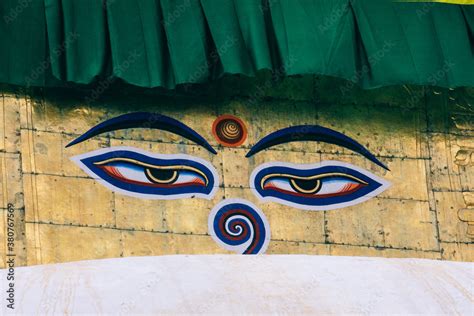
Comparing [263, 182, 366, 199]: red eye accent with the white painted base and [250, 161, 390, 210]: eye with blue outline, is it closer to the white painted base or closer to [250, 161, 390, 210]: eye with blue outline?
[250, 161, 390, 210]: eye with blue outline

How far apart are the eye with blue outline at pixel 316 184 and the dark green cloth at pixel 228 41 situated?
1.15 m

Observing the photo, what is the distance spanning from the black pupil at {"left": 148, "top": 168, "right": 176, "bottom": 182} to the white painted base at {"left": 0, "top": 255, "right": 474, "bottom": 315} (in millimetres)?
911

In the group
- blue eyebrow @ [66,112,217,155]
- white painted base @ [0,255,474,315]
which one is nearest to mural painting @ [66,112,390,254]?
blue eyebrow @ [66,112,217,155]

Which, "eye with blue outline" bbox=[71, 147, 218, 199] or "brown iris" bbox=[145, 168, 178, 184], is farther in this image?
"brown iris" bbox=[145, 168, 178, 184]

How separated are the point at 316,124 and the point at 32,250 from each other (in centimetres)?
371

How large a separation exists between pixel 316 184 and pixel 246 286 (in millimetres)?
1511

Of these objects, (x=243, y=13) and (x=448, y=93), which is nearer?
(x=243, y=13)

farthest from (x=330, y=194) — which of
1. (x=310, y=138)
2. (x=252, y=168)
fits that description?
(x=252, y=168)

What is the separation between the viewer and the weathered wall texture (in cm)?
1698

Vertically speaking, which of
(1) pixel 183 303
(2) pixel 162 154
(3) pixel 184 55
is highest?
(3) pixel 184 55

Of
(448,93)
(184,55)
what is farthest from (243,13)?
(448,93)

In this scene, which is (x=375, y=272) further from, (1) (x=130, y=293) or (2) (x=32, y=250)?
(2) (x=32, y=250)

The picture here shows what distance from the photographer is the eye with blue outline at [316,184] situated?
17781 millimetres

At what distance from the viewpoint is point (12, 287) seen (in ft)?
54.6
